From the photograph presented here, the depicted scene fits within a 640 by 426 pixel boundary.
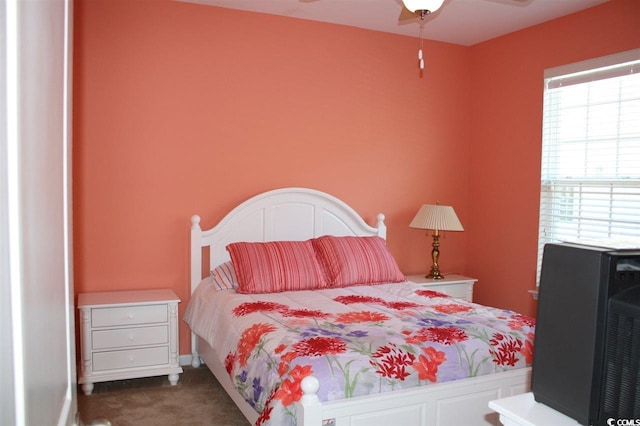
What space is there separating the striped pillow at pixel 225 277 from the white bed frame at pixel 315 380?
0.20 m

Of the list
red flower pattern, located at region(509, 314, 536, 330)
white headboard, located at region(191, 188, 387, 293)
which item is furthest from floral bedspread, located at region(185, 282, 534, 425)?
white headboard, located at region(191, 188, 387, 293)

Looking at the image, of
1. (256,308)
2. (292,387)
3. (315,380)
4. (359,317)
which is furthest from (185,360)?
(315,380)

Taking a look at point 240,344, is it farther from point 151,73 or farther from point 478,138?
point 478,138

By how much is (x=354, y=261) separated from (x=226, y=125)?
4.44 feet

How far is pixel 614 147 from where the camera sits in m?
3.62

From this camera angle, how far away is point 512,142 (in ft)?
14.5

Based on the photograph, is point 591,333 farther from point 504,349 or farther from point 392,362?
point 504,349

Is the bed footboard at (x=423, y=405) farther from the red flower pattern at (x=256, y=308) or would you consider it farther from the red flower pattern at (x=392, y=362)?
the red flower pattern at (x=256, y=308)

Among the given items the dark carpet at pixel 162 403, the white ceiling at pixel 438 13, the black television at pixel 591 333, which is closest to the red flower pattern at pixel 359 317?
the dark carpet at pixel 162 403

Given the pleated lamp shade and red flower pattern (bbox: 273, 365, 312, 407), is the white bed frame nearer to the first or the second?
red flower pattern (bbox: 273, 365, 312, 407)

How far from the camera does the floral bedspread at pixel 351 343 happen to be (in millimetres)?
2203

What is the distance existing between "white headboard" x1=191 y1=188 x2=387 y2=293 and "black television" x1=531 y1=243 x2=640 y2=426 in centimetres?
301

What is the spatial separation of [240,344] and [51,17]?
2214 millimetres

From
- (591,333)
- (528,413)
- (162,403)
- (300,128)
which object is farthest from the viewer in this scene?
(300,128)
